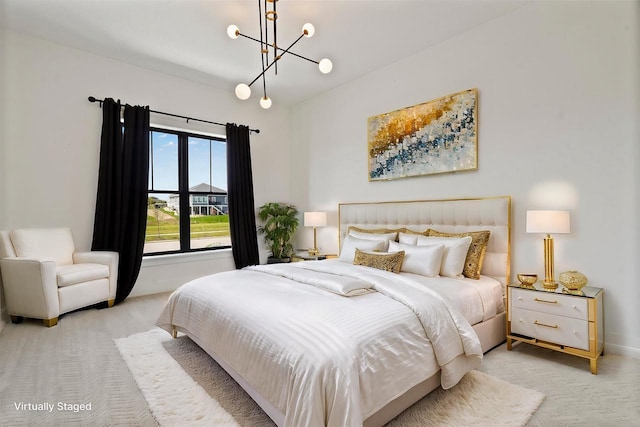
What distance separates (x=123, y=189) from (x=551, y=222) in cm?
445

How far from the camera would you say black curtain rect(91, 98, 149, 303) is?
3854 mm

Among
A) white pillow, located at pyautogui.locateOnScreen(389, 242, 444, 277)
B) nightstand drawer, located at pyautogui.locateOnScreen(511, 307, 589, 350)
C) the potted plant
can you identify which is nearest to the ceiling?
the potted plant

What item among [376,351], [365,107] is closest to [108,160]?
[365,107]

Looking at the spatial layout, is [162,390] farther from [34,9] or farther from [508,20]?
[508,20]

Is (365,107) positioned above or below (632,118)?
above

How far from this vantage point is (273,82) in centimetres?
466

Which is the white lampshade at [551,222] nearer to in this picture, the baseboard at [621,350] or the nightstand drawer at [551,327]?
the nightstand drawer at [551,327]

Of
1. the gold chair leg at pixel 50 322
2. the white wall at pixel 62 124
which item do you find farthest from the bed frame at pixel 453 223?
the gold chair leg at pixel 50 322

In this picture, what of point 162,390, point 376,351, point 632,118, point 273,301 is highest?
point 632,118

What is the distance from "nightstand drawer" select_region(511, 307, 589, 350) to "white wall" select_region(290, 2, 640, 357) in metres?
0.57

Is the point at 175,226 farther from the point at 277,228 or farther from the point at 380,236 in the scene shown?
the point at 380,236

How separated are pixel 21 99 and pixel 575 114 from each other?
5.38m

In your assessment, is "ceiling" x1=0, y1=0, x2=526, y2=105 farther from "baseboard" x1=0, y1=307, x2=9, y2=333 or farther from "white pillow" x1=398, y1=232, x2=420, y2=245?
"baseboard" x1=0, y1=307, x2=9, y2=333

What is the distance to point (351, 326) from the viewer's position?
5.40 feet
